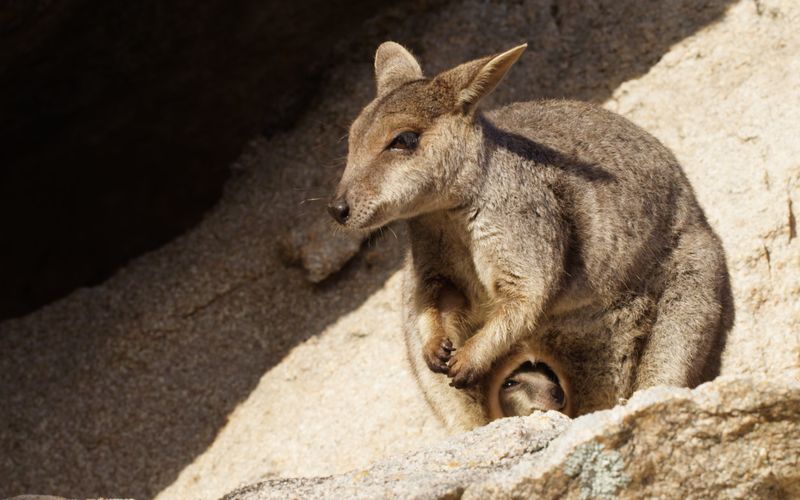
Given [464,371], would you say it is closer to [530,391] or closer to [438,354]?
[438,354]

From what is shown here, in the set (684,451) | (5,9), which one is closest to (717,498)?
(684,451)

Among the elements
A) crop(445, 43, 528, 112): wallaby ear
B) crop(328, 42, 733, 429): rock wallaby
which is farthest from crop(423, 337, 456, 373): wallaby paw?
crop(445, 43, 528, 112): wallaby ear

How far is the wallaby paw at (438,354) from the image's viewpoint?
238 inches

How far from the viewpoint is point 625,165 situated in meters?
6.39

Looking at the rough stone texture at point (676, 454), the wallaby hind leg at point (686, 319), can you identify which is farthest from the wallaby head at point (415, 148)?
the rough stone texture at point (676, 454)

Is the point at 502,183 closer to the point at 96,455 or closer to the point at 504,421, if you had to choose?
the point at 504,421

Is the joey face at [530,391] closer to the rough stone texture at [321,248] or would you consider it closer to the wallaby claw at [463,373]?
the wallaby claw at [463,373]

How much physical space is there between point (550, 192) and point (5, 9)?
366cm

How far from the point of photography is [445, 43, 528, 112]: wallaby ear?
5.63m

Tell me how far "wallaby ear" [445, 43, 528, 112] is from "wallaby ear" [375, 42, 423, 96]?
0.45 meters

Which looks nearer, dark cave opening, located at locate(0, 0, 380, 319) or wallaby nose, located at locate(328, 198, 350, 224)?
wallaby nose, located at locate(328, 198, 350, 224)

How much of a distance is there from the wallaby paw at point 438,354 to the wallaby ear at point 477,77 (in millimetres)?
1319

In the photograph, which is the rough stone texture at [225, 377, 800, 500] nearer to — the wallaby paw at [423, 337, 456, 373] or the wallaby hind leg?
the wallaby paw at [423, 337, 456, 373]

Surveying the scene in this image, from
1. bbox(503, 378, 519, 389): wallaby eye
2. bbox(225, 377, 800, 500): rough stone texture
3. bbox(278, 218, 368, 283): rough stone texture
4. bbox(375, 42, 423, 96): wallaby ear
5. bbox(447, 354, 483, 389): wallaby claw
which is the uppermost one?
bbox(375, 42, 423, 96): wallaby ear
